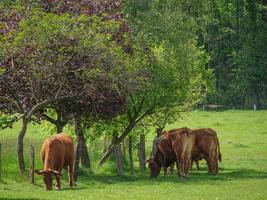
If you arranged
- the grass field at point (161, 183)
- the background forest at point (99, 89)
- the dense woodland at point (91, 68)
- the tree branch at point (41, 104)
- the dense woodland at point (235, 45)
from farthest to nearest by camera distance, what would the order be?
the dense woodland at point (235, 45)
the dense woodland at point (91, 68)
the tree branch at point (41, 104)
the background forest at point (99, 89)
the grass field at point (161, 183)

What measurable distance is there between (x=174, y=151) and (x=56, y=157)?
804 centimetres

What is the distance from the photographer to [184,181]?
3266 centimetres

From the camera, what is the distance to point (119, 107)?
34.5 m

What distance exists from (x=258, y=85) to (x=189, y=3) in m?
14.7

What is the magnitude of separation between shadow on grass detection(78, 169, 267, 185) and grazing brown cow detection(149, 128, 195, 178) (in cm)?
55

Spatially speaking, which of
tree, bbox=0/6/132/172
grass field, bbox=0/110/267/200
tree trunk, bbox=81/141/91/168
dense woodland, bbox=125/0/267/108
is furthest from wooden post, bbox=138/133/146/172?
dense woodland, bbox=125/0/267/108

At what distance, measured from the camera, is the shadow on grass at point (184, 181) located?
3266 cm

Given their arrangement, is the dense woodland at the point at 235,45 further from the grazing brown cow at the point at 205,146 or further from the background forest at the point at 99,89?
the grazing brown cow at the point at 205,146

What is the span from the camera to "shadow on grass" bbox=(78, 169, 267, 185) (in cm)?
3266

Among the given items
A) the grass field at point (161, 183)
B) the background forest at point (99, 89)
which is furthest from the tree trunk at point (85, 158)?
the grass field at point (161, 183)

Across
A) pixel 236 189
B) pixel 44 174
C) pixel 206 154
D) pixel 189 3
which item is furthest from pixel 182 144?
pixel 189 3

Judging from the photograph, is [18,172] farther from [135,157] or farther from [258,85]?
[258,85]

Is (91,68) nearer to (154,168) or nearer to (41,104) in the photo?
(41,104)

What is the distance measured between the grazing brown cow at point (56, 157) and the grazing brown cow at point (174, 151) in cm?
645
